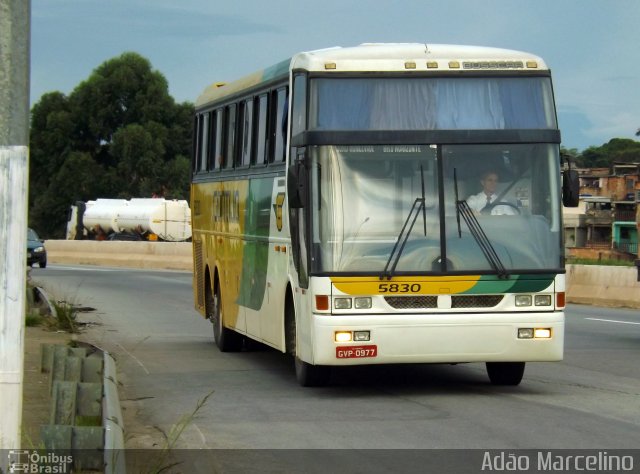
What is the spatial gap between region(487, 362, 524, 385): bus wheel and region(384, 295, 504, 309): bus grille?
1.17m

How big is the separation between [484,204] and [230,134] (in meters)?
5.65

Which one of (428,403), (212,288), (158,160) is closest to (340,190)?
(428,403)

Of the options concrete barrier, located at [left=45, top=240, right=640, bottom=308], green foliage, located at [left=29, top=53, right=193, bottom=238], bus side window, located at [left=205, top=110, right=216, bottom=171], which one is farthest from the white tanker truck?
bus side window, located at [left=205, top=110, right=216, bottom=171]

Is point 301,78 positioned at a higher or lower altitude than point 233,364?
higher

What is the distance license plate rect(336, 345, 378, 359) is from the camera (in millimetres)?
12695

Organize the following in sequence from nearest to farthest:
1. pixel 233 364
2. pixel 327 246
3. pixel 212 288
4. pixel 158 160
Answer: pixel 327 246 < pixel 233 364 < pixel 212 288 < pixel 158 160

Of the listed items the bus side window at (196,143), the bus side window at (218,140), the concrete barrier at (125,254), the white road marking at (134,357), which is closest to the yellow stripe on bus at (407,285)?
the white road marking at (134,357)

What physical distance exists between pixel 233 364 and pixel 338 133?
186 inches

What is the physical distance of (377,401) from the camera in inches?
505

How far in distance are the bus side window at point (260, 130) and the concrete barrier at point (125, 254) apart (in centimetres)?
3484

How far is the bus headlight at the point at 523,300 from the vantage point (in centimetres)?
1302

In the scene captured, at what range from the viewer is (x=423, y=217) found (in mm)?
13055

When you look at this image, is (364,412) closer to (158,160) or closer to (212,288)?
(212,288)

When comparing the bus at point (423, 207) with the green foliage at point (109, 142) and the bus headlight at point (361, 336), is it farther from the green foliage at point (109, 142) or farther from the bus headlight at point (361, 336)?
the green foliage at point (109, 142)
